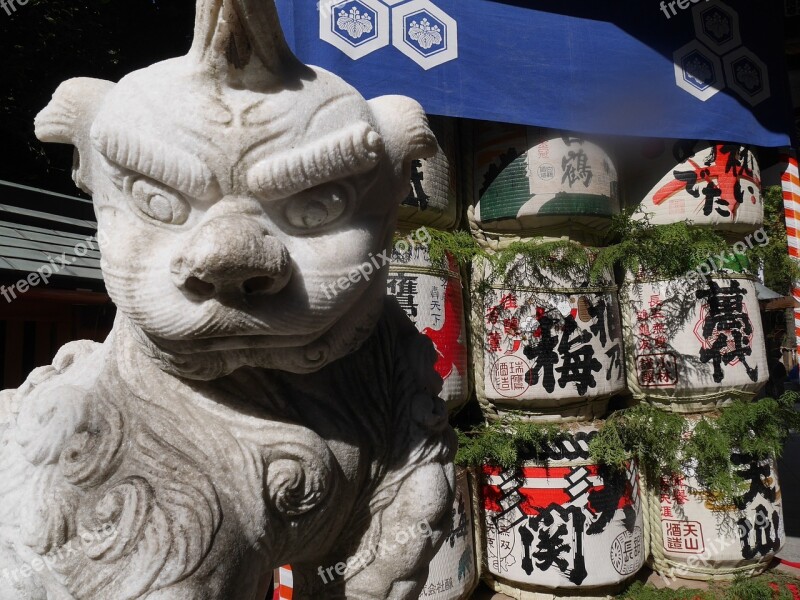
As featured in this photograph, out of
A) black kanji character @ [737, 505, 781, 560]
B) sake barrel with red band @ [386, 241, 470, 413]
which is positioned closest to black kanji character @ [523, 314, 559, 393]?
sake barrel with red band @ [386, 241, 470, 413]

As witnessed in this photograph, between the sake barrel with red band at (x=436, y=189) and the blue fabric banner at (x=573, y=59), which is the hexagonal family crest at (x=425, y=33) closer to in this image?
the blue fabric banner at (x=573, y=59)

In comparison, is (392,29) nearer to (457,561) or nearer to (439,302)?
(439,302)

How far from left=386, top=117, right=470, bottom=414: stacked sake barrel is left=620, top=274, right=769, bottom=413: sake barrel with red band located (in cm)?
94

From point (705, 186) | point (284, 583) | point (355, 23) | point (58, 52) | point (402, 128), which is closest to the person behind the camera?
point (402, 128)

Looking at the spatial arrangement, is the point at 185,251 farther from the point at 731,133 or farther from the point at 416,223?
the point at 731,133

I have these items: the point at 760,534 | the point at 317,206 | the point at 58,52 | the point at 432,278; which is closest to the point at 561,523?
the point at 760,534

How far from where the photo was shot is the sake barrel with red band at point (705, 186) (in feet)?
9.09

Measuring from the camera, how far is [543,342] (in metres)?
2.51

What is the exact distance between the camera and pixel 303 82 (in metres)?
0.75

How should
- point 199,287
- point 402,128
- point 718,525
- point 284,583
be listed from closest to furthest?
point 199,287 → point 402,128 → point 284,583 → point 718,525

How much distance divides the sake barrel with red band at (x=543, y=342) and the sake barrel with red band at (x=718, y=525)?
625mm

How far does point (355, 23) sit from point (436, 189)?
2.36 feet

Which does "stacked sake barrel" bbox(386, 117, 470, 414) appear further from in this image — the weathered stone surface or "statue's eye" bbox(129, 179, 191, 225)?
"statue's eye" bbox(129, 179, 191, 225)

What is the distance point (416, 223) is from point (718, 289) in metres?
1.46
